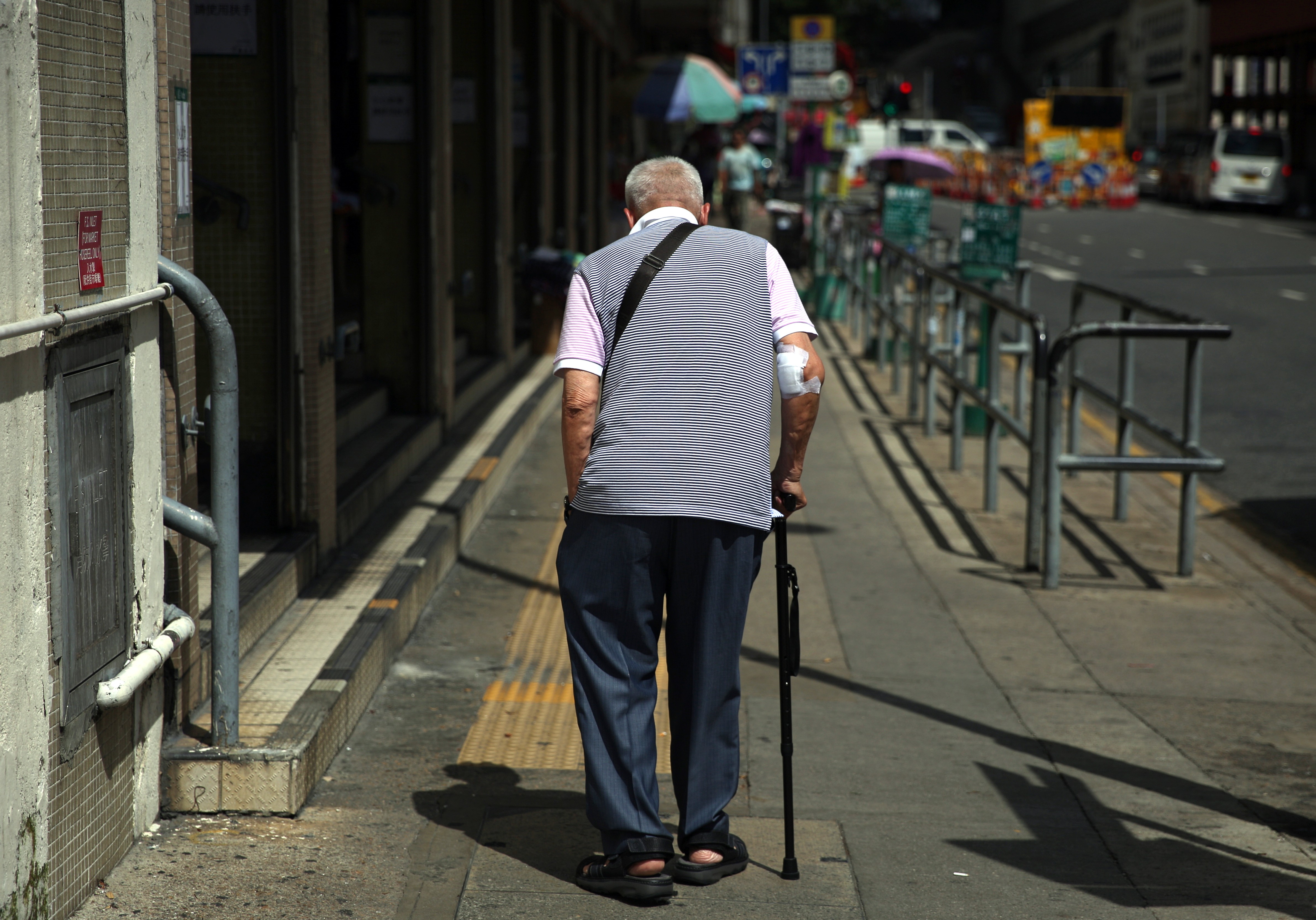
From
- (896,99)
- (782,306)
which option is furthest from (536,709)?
(896,99)

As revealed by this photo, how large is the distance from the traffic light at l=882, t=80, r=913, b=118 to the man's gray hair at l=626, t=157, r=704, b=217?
71.2 feet

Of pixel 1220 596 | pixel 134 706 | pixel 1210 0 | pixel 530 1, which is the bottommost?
pixel 1220 596

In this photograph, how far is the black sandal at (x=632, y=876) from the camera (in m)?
3.50

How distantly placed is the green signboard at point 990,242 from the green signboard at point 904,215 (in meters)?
3.53

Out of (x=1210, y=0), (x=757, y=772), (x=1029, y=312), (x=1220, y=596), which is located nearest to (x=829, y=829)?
(x=757, y=772)

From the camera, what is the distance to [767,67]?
22.9 m

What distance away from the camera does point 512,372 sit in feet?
37.7

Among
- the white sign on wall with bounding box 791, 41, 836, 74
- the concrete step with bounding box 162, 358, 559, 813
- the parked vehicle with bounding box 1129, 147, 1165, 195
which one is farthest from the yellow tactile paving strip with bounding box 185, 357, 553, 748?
the parked vehicle with bounding box 1129, 147, 1165, 195

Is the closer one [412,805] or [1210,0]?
[412,805]

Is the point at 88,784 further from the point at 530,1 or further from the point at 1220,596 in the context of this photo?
the point at 530,1

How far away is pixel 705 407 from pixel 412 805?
1461mm

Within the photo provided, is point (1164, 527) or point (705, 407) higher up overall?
point (705, 407)

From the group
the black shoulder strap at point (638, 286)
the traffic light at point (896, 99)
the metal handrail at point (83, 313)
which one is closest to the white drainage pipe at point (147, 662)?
the metal handrail at point (83, 313)

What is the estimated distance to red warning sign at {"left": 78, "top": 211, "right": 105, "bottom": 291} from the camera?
3.18 metres
